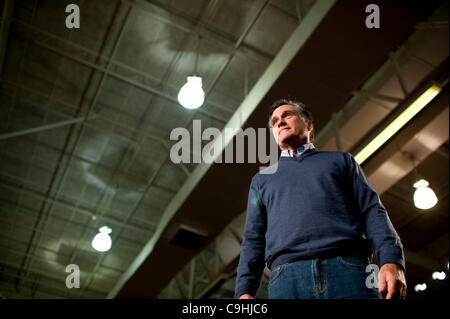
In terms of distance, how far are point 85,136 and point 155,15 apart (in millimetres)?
4090

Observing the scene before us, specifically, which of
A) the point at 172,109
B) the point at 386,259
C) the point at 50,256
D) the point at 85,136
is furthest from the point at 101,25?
Answer: the point at 50,256

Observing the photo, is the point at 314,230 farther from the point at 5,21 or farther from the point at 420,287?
the point at 420,287

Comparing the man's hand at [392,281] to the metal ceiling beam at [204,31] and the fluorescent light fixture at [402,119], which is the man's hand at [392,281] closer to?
the fluorescent light fixture at [402,119]

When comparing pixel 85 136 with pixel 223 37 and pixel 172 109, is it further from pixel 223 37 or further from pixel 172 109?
pixel 223 37

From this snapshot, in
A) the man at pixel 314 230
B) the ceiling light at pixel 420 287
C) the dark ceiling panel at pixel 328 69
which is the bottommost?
the man at pixel 314 230

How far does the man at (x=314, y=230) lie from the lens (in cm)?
162

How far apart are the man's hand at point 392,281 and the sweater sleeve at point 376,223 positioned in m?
0.03

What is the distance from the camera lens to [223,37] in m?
7.91

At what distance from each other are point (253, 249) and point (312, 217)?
372mm

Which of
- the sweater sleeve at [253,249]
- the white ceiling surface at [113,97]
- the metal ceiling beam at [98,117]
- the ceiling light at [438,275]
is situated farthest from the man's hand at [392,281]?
the ceiling light at [438,275]

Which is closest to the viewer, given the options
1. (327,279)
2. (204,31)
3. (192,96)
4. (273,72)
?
(327,279)

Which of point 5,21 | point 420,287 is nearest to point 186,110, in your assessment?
point 5,21

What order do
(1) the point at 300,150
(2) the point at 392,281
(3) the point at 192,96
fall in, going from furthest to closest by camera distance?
(3) the point at 192,96
(1) the point at 300,150
(2) the point at 392,281

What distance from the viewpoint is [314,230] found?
1.77 meters
